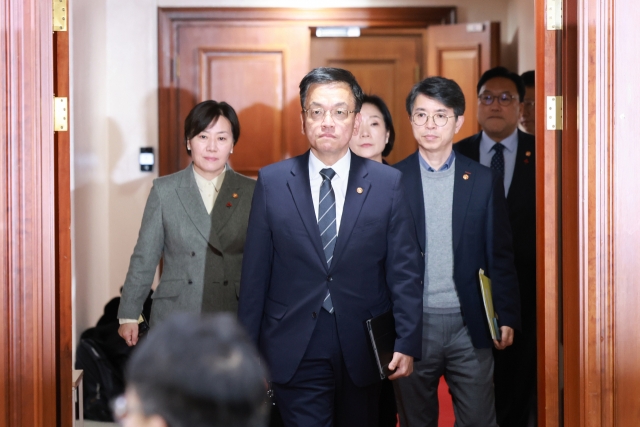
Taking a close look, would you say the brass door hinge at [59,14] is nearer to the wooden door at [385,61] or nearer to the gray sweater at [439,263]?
the gray sweater at [439,263]

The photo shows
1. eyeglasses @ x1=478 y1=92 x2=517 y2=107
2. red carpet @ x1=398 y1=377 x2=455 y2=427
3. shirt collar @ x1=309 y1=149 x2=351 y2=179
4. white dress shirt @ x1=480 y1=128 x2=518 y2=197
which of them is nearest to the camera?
shirt collar @ x1=309 y1=149 x2=351 y2=179

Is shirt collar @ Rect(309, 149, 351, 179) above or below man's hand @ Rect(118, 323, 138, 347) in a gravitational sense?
above

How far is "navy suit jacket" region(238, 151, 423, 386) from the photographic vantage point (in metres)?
2.40

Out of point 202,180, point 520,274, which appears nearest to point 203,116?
point 202,180

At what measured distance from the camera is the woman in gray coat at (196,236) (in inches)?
116

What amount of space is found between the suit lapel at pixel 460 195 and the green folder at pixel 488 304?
0.50 feet

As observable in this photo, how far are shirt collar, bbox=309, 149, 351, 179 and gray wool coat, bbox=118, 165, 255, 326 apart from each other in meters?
0.63

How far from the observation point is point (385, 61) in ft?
17.2

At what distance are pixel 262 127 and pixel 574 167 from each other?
10.1ft

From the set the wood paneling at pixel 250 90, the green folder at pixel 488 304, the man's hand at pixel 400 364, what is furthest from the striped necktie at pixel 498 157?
the wood paneling at pixel 250 90

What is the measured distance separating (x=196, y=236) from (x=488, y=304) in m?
1.11

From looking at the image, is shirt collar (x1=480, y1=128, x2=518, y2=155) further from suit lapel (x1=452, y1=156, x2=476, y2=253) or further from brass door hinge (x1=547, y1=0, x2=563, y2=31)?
brass door hinge (x1=547, y1=0, x2=563, y2=31)

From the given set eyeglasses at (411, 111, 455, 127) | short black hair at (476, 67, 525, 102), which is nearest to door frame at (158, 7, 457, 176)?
short black hair at (476, 67, 525, 102)

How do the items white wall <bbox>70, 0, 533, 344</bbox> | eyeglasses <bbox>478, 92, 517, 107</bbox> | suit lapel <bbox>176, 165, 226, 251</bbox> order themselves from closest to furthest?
suit lapel <bbox>176, 165, 226, 251</bbox>, eyeglasses <bbox>478, 92, 517, 107</bbox>, white wall <bbox>70, 0, 533, 344</bbox>
